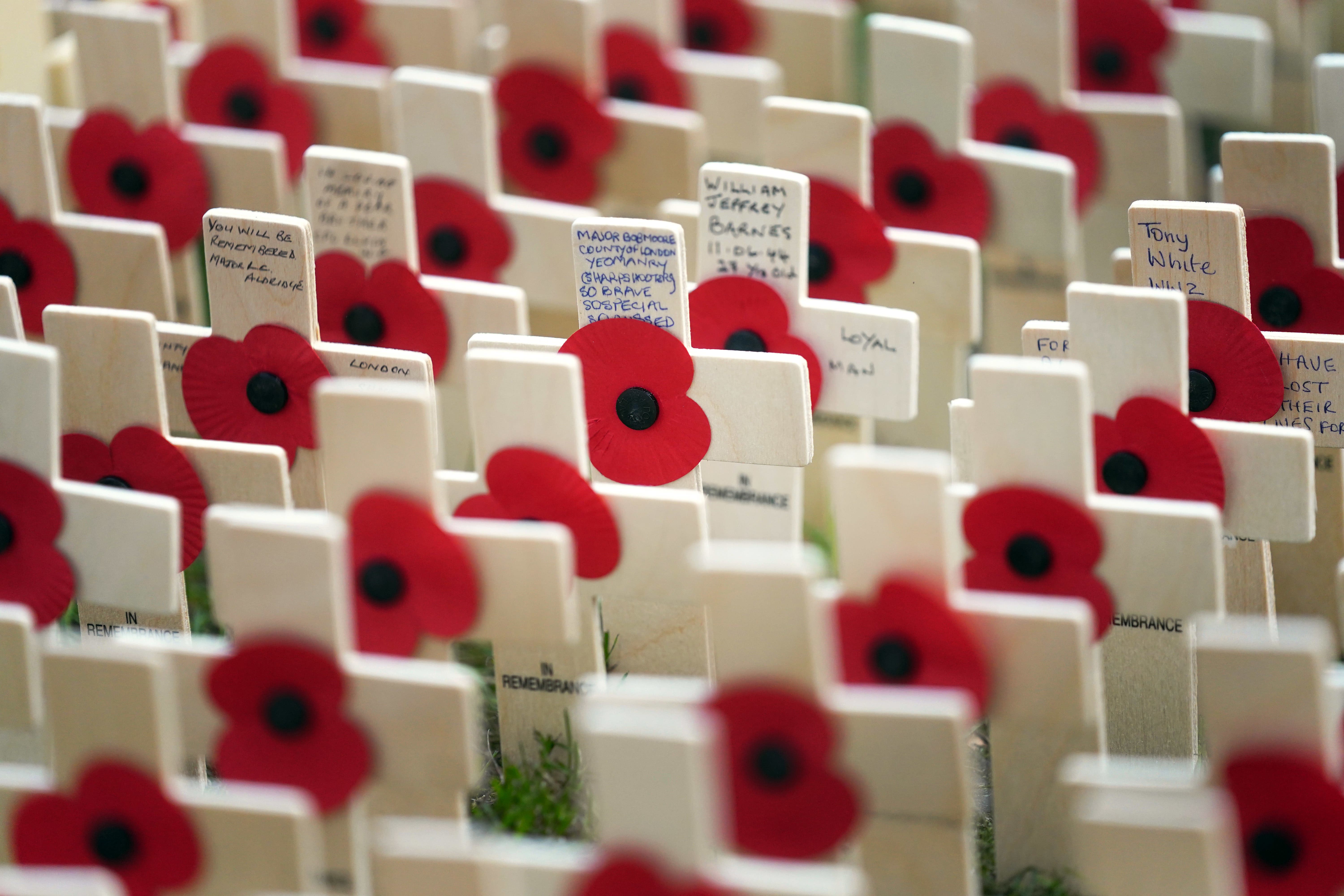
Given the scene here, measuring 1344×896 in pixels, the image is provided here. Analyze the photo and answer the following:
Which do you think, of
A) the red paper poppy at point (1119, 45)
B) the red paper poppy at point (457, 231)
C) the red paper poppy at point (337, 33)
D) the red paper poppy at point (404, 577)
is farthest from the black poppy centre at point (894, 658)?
the red paper poppy at point (337, 33)

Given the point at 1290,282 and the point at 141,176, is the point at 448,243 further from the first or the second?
the point at 1290,282

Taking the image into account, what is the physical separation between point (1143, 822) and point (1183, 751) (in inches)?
17.7

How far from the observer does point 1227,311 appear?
4.62 feet

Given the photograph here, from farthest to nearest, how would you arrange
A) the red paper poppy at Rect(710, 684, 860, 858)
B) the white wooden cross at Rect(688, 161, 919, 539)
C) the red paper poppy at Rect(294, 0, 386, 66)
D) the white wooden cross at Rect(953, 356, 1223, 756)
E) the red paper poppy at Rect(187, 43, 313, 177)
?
the red paper poppy at Rect(294, 0, 386, 66) → the red paper poppy at Rect(187, 43, 313, 177) → the white wooden cross at Rect(688, 161, 919, 539) → the white wooden cross at Rect(953, 356, 1223, 756) → the red paper poppy at Rect(710, 684, 860, 858)

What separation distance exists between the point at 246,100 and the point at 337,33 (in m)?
0.26

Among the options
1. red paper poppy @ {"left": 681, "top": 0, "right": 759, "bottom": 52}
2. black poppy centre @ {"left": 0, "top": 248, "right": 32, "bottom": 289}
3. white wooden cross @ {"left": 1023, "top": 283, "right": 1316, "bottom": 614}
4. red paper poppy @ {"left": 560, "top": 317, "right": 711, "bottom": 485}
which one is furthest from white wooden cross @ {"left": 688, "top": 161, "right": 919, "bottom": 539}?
red paper poppy @ {"left": 681, "top": 0, "right": 759, "bottom": 52}

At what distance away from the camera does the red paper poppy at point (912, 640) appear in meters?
1.15

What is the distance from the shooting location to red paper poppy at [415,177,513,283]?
1817 millimetres

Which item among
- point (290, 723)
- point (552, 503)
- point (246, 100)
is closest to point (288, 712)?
point (290, 723)

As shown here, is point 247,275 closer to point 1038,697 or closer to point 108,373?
point 108,373

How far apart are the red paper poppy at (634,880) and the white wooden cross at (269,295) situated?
0.59m

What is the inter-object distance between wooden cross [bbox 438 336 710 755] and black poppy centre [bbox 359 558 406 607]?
0.08 meters

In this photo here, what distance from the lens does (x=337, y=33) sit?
2336 millimetres

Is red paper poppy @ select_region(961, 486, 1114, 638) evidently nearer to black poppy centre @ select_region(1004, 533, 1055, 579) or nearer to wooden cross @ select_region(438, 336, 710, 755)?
black poppy centre @ select_region(1004, 533, 1055, 579)
